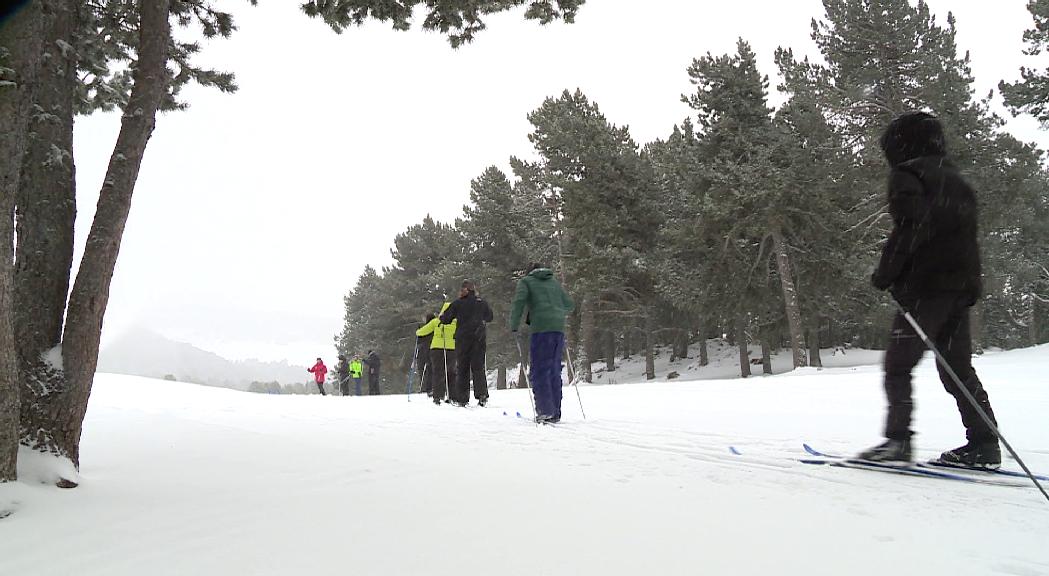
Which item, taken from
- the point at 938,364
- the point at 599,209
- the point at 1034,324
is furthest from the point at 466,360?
the point at 1034,324

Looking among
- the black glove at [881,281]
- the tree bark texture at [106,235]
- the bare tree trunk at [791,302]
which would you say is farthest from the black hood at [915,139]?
the bare tree trunk at [791,302]

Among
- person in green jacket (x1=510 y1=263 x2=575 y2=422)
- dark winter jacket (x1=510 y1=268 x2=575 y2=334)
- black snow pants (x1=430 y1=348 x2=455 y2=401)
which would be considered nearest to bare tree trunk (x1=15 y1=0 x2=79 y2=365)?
person in green jacket (x1=510 y1=263 x2=575 y2=422)

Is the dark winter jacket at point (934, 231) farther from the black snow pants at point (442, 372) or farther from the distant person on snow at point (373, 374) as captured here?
the distant person on snow at point (373, 374)

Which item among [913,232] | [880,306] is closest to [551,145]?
[880,306]

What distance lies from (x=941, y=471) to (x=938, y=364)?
24.5 inches

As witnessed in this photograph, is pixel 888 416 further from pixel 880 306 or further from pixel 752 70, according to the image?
pixel 880 306

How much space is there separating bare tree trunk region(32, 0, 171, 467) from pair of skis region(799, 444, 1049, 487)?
13.2ft

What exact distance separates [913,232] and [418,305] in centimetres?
3282

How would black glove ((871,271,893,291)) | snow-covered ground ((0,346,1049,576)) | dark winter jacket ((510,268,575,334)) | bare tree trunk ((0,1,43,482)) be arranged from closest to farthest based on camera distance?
1. snow-covered ground ((0,346,1049,576))
2. bare tree trunk ((0,1,43,482))
3. black glove ((871,271,893,291))
4. dark winter jacket ((510,268,575,334))

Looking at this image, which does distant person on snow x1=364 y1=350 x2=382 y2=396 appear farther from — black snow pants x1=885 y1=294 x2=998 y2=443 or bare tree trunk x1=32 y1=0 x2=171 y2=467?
black snow pants x1=885 y1=294 x2=998 y2=443

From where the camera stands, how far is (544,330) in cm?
634

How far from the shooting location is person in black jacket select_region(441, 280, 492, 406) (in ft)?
29.3

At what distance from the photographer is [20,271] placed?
2.72 m

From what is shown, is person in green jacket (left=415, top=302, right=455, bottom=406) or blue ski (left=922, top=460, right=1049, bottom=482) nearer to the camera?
blue ski (left=922, top=460, right=1049, bottom=482)
